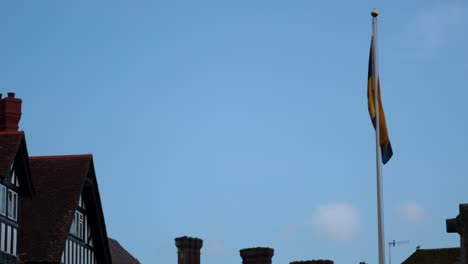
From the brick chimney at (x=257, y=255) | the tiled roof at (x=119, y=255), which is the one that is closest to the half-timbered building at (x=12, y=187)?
the brick chimney at (x=257, y=255)

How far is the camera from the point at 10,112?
37219 millimetres

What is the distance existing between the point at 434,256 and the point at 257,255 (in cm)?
2949

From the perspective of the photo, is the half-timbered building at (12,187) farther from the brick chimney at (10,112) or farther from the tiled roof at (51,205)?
the brick chimney at (10,112)

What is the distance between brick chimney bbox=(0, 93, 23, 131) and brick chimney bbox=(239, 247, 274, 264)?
1200cm

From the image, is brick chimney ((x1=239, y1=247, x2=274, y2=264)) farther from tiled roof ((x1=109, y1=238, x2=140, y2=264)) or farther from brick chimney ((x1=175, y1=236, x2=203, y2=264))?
tiled roof ((x1=109, y1=238, x2=140, y2=264))

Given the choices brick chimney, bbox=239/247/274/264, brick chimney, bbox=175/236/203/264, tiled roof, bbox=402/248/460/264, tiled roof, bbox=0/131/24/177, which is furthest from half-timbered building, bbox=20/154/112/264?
tiled roof, bbox=402/248/460/264

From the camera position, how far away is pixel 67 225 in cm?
3484

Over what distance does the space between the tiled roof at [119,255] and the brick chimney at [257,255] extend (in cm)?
2401

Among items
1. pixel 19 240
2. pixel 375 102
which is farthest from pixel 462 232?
pixel 19 240

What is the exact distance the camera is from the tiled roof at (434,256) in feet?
183

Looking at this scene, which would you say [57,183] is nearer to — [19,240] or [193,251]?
[19,240]

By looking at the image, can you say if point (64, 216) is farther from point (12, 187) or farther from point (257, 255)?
point (257, 255)

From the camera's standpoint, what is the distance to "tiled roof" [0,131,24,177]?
1250 inches

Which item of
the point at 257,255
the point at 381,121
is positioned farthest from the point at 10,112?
the point at 381,121
